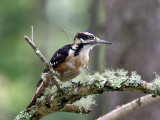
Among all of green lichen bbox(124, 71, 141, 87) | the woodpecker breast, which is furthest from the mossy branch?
the woodpecker breast

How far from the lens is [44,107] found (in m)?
3.17

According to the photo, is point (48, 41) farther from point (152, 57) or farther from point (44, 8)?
point (152, 57)

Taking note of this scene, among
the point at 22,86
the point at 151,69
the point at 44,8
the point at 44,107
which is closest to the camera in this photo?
the point at 44,107

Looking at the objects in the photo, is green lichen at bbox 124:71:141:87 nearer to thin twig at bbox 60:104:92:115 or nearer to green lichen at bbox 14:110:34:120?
thin twig at bbox 60:104:92:115

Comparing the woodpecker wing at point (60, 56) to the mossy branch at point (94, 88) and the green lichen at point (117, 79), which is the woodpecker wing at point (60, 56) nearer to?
the mossy branch at point (94, 88)

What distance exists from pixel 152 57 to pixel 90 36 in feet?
6.25

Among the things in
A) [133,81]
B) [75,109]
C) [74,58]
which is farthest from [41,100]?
[133,81]

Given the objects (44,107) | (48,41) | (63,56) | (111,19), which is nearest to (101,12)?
(48,41)

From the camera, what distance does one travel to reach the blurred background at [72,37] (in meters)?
5.27

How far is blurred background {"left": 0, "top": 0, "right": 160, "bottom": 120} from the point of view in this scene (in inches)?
207

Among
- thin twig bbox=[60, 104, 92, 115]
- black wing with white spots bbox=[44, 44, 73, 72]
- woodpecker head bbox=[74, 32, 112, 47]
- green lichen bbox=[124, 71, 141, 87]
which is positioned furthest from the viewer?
black wing with white spots bbox=[44, 44, 73, 72]

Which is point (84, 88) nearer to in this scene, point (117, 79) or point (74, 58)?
point (117, 79)

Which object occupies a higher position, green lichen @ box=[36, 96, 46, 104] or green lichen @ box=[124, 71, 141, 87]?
green lichen @ box=[36, 96, 46, 104]

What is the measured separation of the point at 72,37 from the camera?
10.4m
